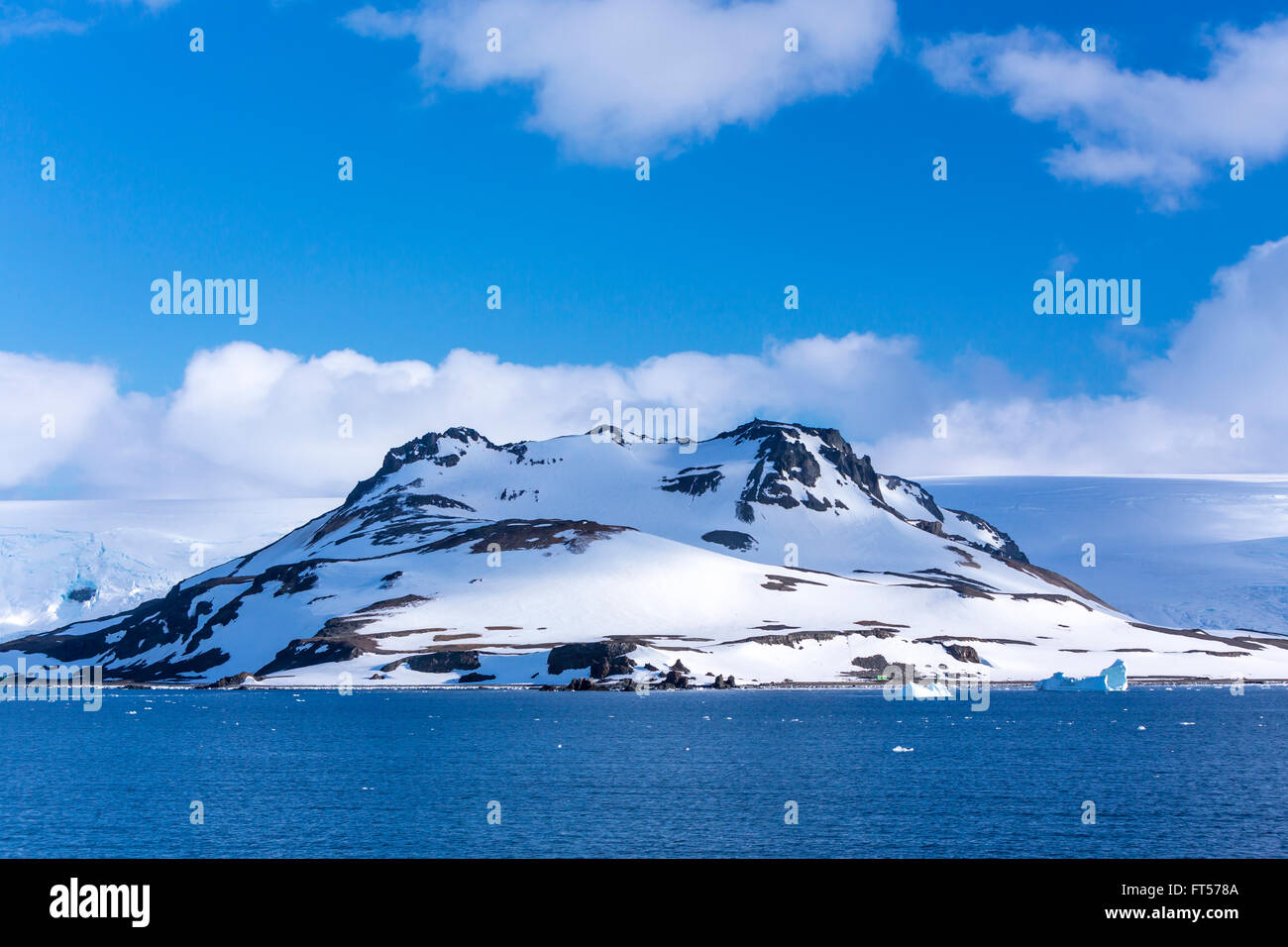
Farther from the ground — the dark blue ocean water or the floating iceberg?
the dark blue ocean water

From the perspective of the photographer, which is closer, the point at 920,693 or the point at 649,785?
the point at 649,785

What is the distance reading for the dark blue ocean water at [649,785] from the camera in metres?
56.1

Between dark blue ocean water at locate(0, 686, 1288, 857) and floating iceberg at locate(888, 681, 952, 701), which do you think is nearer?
dark blue ocean water at locate(0, 686, 1288, 857)

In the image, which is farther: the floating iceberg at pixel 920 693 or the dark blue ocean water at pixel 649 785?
the floating iceberg at pixel 920 693

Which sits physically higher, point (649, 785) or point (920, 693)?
point (649, 785)

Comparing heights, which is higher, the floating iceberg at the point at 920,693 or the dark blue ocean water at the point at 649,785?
the dark blue ocean water at the point at 649,785

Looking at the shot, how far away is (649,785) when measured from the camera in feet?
244

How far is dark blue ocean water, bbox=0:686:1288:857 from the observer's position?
184 feet
